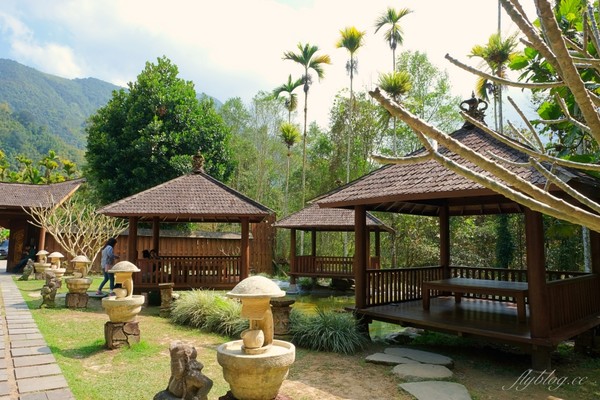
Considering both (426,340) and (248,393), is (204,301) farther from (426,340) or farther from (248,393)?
(248,393)

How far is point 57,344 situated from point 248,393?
4232mm

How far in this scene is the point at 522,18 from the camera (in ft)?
3.86

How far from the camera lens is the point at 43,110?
12094 cm

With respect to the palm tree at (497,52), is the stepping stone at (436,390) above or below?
below

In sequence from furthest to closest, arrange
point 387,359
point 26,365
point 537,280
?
point 387,359, point 537,280, point 26,365

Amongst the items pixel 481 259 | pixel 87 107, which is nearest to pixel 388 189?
pixel 481 259

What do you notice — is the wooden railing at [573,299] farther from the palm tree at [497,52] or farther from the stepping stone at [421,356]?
the palm tree at [497,52]

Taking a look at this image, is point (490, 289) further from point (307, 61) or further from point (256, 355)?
point (307, 61)

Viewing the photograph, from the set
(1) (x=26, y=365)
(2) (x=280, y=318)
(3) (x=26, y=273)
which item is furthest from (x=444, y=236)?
(3) (x=26, y=273)

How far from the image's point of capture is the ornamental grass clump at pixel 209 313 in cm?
788

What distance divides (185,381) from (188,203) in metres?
7.86

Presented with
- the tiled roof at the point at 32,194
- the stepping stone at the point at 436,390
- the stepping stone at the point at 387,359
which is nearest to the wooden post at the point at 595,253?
the stepping stone at the point at 387,359

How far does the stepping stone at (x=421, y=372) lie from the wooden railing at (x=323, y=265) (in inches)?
393

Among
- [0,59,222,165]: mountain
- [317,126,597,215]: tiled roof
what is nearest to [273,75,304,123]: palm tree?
[317,126,597,215]: tiled roof
